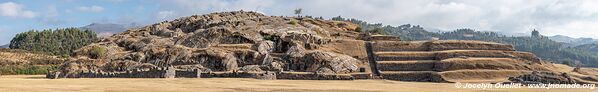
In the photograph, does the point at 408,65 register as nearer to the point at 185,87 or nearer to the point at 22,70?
the point at 185,87

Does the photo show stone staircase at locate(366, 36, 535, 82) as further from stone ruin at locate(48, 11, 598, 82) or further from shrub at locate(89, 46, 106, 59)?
shrub at locate(89, 46, 106, 59)

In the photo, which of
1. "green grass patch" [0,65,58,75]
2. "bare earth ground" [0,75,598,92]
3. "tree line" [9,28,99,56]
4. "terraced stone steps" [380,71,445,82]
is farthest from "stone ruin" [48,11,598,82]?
"tree line" [9,28,99,56]

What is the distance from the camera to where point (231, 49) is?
77.7m

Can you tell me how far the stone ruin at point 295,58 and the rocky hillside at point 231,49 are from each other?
0.44 feet

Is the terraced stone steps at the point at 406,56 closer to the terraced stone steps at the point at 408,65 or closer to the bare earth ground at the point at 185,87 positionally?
the terraced stone steps at the point at 408,65

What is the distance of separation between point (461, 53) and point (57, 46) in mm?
132377

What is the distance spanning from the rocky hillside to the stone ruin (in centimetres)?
13

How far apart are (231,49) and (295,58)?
974cm

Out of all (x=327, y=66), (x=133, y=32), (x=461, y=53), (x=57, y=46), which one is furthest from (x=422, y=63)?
(x=57, y=46)

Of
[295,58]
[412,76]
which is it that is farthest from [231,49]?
[412,76]

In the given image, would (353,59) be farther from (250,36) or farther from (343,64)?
(250,36)

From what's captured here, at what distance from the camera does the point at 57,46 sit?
167625 millimetres

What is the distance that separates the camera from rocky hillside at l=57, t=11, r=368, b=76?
239 feet

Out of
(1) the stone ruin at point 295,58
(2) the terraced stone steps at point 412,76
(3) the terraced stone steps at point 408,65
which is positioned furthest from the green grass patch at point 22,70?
(2) the terraced stone steps at point 412,76
